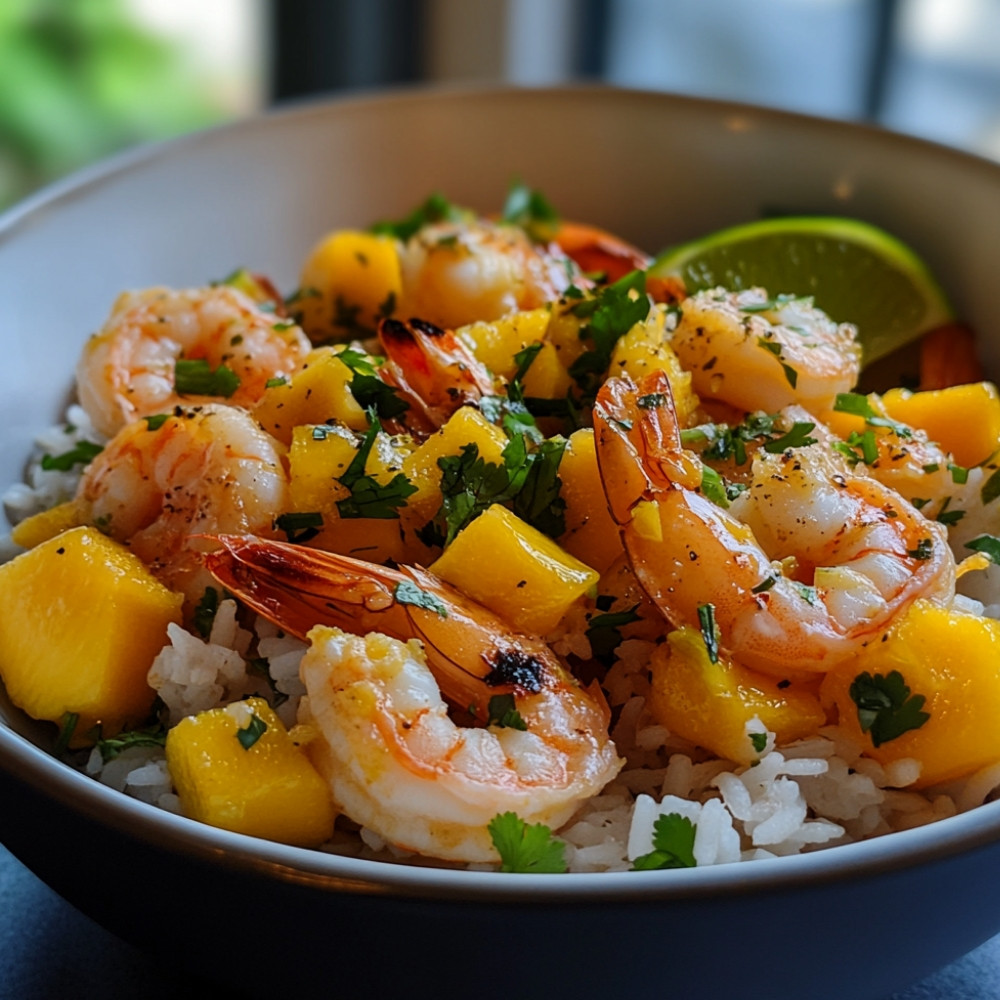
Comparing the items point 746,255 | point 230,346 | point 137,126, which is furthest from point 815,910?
point 137,126

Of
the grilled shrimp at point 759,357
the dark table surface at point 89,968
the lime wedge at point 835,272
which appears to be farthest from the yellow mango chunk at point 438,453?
the lime wedge at point 835,272

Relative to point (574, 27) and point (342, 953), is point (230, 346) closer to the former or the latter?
point (342, 953)

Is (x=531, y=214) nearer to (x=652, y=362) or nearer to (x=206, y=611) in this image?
(x=652, y=362)

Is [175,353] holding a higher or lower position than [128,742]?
higher

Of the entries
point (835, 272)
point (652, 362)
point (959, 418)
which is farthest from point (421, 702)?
point (835, 272)

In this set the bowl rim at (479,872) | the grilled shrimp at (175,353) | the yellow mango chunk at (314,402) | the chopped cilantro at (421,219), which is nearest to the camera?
the bowl rim at (479,872)

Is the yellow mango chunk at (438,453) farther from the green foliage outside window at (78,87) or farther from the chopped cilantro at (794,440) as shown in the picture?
the green foliage outside window at (78,87)
